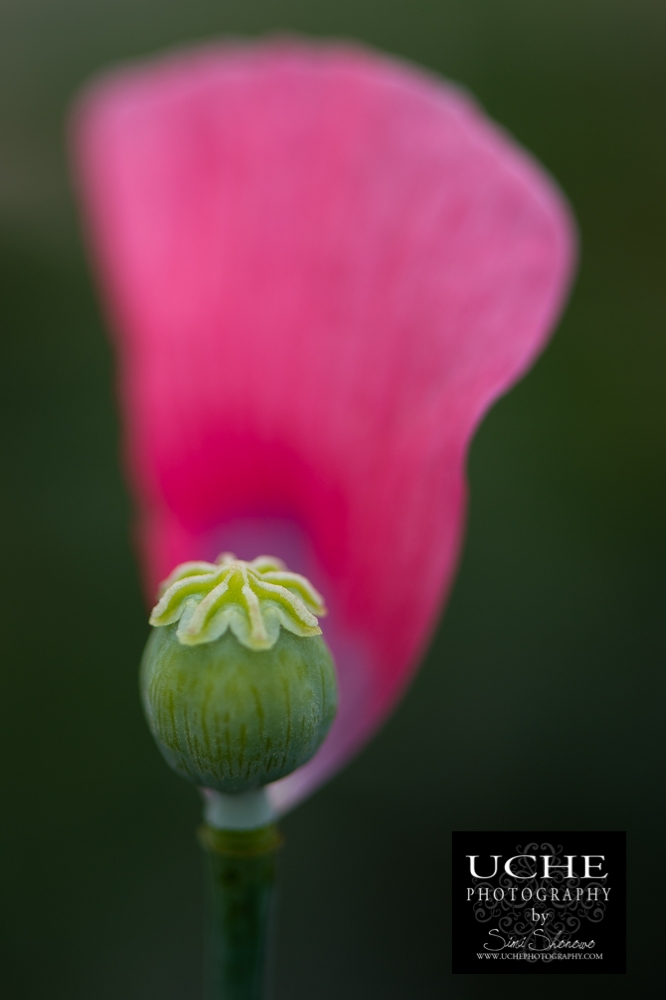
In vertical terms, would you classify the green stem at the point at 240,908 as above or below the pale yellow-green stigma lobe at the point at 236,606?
below

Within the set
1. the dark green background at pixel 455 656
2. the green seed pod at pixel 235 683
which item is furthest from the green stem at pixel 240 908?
the dark green background at pixel 455 656

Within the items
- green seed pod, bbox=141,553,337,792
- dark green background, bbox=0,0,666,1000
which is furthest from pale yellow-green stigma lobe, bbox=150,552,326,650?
dark green background, bbox=0,0,666,1000

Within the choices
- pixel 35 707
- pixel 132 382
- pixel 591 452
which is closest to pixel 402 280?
pixel 132 382

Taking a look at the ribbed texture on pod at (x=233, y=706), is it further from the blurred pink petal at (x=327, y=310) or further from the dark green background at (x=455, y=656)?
the dark green background at (x=455, y=656)

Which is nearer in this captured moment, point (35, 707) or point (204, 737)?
point (204, 737)

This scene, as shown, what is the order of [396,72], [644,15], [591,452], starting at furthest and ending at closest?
[644,15] < [591,452] < [396,72]

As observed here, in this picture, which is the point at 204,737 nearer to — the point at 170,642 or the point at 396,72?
the point at 170,642

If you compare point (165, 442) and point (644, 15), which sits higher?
point (644, 15)
